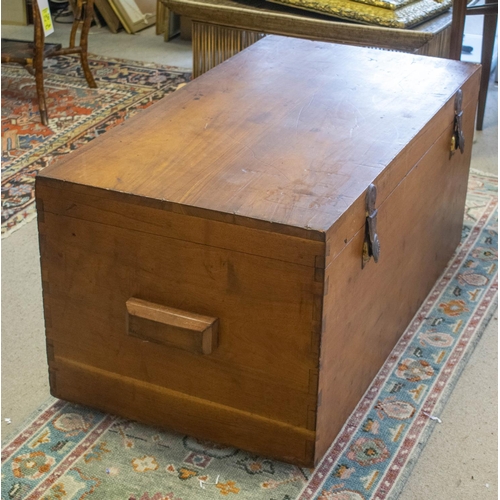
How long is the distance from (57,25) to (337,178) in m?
3.48

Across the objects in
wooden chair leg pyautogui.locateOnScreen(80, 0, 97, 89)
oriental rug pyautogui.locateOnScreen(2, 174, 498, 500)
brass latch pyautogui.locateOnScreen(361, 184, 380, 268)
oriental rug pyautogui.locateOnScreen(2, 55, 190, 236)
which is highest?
brass latch pyautogui.locateOnScreen(361, 184, 380, 268)

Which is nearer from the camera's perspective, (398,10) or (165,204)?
(165,204)

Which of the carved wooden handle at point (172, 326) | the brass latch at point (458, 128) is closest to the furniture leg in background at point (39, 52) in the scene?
the brass latch at point (458, 128)

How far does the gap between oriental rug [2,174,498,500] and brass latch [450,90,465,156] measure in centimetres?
51

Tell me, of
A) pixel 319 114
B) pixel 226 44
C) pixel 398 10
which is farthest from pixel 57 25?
pixel 319 114

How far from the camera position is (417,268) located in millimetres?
1967

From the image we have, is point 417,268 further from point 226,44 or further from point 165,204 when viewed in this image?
point 226,44

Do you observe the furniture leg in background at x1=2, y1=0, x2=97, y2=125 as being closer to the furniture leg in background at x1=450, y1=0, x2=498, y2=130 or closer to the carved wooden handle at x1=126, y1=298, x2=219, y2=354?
the furniture leg in background at x1=450, y1=0, x2=498, y2=130

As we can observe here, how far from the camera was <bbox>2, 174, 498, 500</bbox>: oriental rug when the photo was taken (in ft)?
4.96

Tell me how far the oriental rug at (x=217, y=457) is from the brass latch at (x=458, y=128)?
51cm

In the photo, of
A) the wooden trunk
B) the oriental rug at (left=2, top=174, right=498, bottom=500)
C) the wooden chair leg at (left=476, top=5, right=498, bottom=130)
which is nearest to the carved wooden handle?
the wooden trunk

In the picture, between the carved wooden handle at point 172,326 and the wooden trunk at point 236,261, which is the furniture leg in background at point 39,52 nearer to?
the wooden trunk at point 236,261

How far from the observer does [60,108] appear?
3.46 meters

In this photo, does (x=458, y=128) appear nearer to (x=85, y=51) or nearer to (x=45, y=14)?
(x=45, y=14)
